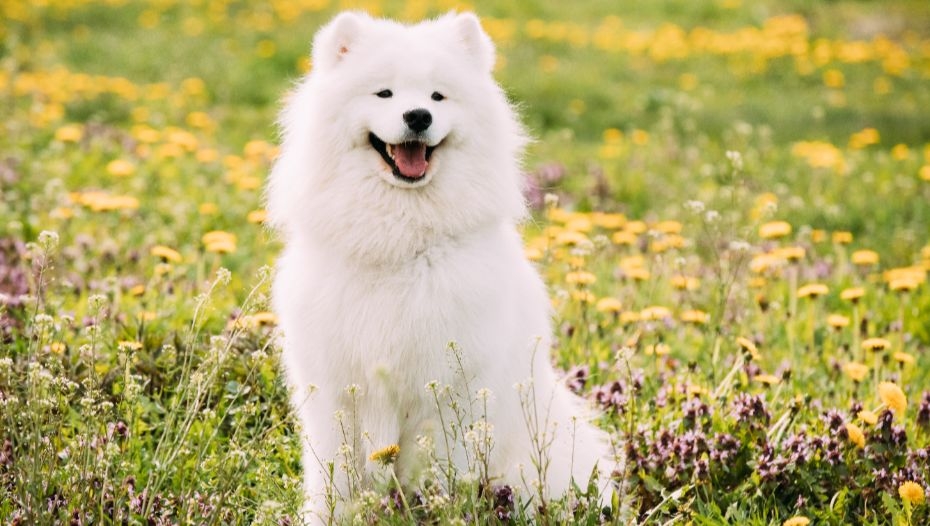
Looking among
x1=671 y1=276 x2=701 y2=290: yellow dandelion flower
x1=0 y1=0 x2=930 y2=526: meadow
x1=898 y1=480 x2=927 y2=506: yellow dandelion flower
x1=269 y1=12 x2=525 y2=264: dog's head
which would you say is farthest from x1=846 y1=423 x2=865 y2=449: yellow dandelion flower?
x1=269 y1=12 x2=525 y2=264: dog's head

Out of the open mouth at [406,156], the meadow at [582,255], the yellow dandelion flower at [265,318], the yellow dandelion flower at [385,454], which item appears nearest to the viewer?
the yellow dandelion flower at [385,454]

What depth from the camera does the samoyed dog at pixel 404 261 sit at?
9.89 feet

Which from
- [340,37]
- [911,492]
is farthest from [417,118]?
[911,492]

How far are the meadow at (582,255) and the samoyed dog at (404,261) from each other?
0.21m

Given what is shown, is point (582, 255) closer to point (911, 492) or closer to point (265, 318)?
point (265, 318)

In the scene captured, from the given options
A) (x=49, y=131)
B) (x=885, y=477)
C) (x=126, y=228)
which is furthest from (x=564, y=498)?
(x=49, y=131)

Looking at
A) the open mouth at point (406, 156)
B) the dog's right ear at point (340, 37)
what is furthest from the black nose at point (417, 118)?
the dog's right ear at point (340, 37)

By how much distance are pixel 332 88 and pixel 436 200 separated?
507mm

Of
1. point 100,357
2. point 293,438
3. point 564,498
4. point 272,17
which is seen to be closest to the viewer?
point 564,498

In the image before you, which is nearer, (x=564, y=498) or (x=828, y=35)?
(x=564, y=498)

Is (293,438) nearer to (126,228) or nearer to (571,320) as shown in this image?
(571,320)

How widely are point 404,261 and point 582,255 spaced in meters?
1.25

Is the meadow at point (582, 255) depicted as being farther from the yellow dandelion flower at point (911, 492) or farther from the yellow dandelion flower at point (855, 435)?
the yellow dandelion flower at point (911, 492)

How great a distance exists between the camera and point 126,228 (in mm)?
5781
